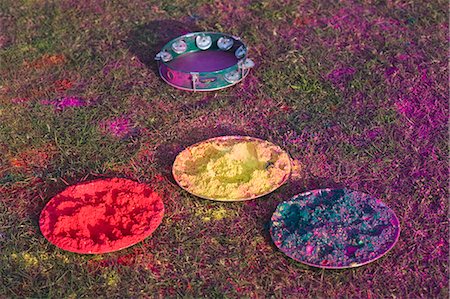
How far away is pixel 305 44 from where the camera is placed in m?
5.89

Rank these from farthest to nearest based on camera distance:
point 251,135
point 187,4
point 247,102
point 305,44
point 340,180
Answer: point 187,4, point 305,44, point 247,102, point 251,135, point 340,180

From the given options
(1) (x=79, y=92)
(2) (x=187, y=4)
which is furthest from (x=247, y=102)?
(2) (x=187, y=4)

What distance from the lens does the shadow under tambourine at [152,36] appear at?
230 inches

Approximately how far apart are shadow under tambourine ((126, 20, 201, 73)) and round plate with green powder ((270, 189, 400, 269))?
2.41 metres

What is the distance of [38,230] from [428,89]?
3608 millimetres

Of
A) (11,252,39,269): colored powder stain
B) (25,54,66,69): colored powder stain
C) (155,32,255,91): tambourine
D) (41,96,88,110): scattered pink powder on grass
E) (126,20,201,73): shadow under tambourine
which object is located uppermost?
(155,32,255,91): tambourine

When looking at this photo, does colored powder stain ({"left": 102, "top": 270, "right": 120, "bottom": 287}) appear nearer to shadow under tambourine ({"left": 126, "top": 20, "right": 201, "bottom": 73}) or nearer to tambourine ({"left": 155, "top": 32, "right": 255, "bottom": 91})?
tambourine ({"left": 155, "top": 32, "right": 255, "bottom": 91})

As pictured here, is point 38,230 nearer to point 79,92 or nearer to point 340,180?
point 79,92

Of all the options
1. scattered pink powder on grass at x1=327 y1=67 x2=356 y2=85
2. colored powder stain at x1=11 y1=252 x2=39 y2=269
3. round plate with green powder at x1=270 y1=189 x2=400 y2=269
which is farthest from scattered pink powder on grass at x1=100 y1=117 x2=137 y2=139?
scattered pink powder on grass at x1=327 y1=67 x2=356 y2=85

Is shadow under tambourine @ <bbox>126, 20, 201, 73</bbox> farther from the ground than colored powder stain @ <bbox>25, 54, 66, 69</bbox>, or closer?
farther from the ground

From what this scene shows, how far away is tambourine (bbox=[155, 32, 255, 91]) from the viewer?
5.14 m

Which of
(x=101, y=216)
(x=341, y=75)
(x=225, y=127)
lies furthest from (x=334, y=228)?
(x=341, y=75)

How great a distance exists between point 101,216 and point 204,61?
216cm

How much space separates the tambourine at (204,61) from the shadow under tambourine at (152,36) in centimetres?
30
